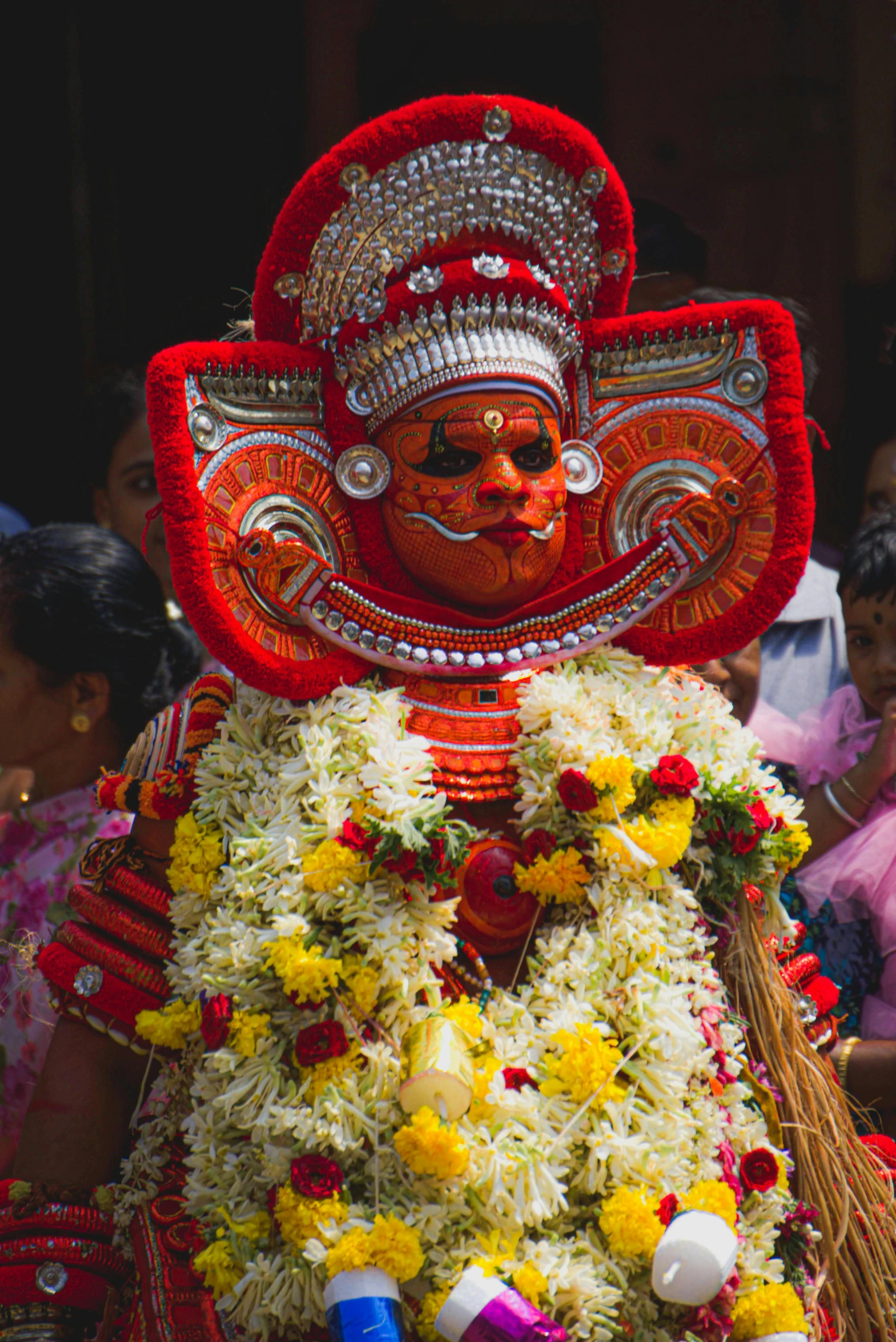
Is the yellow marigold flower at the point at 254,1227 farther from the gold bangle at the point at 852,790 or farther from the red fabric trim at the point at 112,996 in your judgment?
the gold bangle at the point at 852,790

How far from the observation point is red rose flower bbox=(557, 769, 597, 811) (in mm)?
2410

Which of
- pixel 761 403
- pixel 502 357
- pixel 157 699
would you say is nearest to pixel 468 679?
pixel 502 357

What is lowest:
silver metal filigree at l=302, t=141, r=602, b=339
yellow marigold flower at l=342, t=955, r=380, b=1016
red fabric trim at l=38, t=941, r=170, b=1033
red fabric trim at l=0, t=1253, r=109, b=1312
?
red fabric trim at l=0, t=1253, r=109, b=1312

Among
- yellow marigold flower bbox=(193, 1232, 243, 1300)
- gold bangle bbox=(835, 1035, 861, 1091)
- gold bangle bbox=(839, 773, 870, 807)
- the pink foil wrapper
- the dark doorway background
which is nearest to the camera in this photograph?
the pink foil wrapper

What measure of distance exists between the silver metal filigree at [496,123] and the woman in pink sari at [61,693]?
151 centimetres

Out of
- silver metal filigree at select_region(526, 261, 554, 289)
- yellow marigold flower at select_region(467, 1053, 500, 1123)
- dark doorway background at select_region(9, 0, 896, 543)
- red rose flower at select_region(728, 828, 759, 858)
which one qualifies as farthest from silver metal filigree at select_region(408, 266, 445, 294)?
dark doorway background at select_region(9, 0, 896, 543)

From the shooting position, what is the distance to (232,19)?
16.2ft

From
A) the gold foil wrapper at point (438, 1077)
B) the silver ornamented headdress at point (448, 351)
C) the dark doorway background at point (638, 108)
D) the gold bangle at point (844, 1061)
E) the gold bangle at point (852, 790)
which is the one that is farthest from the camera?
the dark doorway background at point (638, 108)

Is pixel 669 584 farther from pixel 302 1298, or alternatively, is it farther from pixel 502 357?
pixel 302 1298

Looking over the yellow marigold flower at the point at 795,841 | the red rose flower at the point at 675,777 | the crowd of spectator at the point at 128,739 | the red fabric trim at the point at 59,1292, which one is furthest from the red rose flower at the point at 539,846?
the red fabric trim at the point at 59,1292

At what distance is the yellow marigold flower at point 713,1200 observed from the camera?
221cm

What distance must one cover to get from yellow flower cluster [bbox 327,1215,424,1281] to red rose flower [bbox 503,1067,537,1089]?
12.2 inches

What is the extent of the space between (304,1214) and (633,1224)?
510 mm

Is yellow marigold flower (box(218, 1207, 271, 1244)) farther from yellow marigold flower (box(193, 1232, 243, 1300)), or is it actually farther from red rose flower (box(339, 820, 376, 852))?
red rose flower (box(339, 820, 376, 852))
